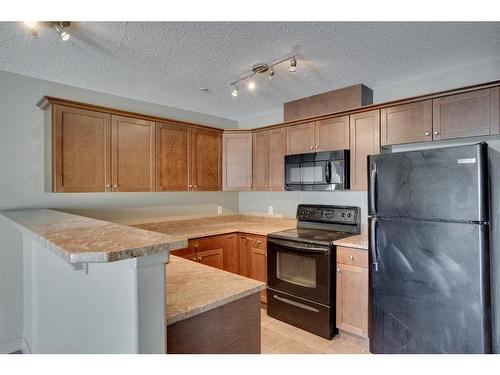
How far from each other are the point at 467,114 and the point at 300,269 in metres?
1.93

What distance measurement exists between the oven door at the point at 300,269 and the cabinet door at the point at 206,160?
1123 mm

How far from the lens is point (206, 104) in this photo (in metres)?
3.55

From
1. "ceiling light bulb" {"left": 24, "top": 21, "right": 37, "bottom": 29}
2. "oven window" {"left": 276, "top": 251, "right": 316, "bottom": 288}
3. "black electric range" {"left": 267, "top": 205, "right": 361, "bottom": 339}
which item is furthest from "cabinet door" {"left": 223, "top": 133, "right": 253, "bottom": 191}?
"ceiling light bulb" {"left": 24, "top": 21, "right": 37, "bottom": 29}

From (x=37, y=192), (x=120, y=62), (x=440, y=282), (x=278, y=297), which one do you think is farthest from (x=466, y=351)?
(x=37, y=192)

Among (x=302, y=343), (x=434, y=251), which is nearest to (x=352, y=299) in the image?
(x=302, y=343)

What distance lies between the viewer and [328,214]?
3279 mm

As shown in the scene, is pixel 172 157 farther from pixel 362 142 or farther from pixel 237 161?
pixel 362 142

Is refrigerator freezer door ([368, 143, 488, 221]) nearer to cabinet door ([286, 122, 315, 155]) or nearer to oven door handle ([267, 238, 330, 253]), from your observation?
oven door handle ([267, 238, 330, 253])

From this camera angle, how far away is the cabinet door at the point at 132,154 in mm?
2844

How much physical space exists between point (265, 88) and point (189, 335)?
2.50 metres

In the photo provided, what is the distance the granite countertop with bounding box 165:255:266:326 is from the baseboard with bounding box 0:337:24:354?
2004 mm

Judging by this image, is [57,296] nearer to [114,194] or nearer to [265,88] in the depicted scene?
[114,194]

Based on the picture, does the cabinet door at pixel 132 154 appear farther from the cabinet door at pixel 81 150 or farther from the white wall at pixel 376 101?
the white wall at pixel 376 101

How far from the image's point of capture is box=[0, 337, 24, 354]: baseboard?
97.0 inches
